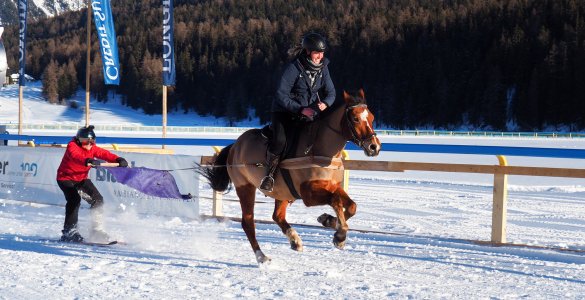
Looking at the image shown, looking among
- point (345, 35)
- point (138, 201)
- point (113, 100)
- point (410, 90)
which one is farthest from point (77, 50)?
point (138, 201)

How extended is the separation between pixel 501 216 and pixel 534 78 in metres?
83.0

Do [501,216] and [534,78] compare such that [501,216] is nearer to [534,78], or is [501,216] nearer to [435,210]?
[435,210]

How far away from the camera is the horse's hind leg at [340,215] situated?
6.97 metres

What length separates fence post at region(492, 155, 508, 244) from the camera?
966cm

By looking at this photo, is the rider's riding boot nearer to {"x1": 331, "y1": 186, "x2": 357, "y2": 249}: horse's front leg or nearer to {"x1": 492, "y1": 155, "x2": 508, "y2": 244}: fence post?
{"x1": 331, "y1": 186, "x2": 357, "y2": 249}: horse's front leg

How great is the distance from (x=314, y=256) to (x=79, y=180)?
3797mm

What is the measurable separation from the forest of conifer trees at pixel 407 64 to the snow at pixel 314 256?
243 feet

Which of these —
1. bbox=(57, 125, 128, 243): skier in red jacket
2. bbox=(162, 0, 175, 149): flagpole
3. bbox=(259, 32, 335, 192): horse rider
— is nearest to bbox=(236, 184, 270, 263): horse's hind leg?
bbox=(259, 32, 335, 192): horse rider

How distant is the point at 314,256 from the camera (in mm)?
8484

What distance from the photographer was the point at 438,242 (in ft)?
32.0

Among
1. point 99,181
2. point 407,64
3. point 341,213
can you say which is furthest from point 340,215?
point 407,64

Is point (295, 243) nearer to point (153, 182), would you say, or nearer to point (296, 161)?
point (296, 161)

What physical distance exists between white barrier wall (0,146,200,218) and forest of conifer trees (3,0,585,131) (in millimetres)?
74612

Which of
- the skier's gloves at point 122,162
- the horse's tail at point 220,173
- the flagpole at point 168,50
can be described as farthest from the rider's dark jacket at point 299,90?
the flagpole at point 168,50
